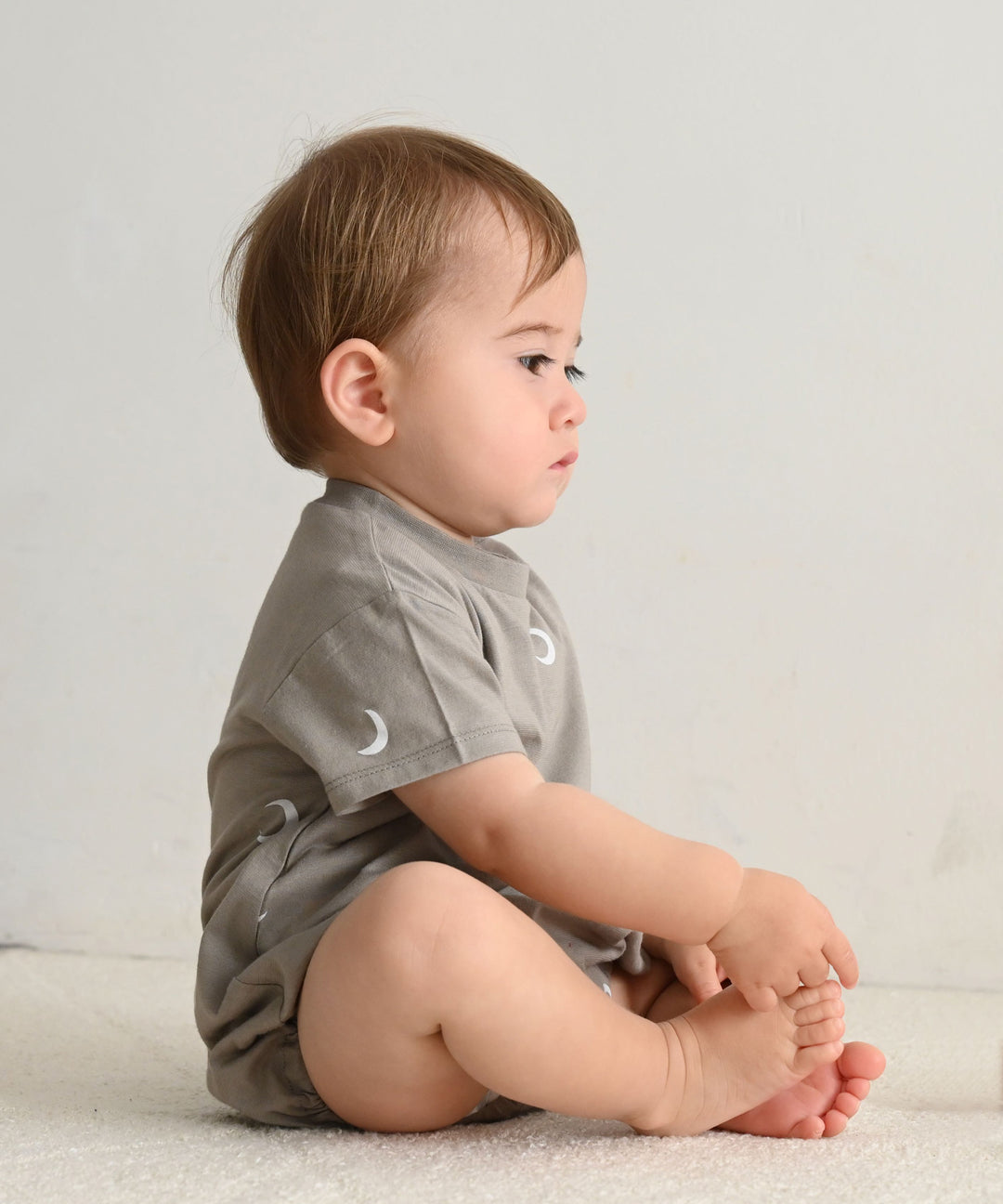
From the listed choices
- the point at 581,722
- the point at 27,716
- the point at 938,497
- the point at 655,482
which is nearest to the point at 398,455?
the point at 581,722

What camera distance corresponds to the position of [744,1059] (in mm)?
771

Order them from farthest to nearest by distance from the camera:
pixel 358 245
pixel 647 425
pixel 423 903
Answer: pixel 647 425, pixel 358 245, pixel 423 903

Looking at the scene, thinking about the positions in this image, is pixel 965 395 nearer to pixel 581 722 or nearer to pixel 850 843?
pixel 850 843

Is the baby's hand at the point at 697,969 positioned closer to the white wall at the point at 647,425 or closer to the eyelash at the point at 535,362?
the eyelash at the point at 535,362

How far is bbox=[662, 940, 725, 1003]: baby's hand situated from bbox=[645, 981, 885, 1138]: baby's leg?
120 mm

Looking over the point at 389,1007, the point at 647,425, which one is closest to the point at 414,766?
the point at 389,1007

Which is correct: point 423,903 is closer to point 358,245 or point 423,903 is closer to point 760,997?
point 760,997

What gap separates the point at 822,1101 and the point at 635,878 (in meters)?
0.18

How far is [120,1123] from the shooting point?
2.67ft

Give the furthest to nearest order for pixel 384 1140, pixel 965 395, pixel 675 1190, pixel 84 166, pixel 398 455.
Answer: pixel 84 166, pixel 965 395, pixel 398 455, pixel 384 1140, pixel 675 1190

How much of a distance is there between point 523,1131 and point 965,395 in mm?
916

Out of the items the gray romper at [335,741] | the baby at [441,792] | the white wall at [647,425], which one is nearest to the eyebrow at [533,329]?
the baby at [441,792]

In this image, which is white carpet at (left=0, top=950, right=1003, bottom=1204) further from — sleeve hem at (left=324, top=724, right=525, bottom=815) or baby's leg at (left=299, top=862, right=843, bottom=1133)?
sleeve hem at (left=324, top=724, right=525, bottom=815)

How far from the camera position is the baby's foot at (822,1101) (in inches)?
31.3
